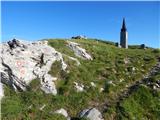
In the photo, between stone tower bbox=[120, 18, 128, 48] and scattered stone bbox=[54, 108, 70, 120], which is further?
stone tower bbox=[120, 18, 128, 48]

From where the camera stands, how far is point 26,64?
138 feet

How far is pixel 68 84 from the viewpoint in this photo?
135ft

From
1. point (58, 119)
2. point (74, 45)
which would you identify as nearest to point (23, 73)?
point (58, 119)

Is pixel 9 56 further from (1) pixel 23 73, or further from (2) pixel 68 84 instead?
(2) pixel 68 84

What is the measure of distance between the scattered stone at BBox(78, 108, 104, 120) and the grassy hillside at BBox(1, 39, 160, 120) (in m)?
0.70

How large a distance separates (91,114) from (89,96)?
4356mm

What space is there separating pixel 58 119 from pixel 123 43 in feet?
142

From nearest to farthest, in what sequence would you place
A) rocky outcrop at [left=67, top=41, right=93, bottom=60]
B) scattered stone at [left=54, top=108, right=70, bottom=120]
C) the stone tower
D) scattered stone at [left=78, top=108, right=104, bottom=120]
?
scattered stone at [left=78, top=108, right=104, bottom=120] < scattered stone at [left=54, top=108, right=70, bottom=120] < rocky outcrop at [left=67, top=41, right=93, bottom=60] < the stone tower

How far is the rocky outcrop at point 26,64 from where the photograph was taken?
129 feet

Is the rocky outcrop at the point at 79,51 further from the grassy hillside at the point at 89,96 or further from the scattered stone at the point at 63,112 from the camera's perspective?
the scattered stone at the point at 63,112

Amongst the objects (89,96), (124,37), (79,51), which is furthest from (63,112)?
(124,37)

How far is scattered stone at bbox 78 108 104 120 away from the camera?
35188mm

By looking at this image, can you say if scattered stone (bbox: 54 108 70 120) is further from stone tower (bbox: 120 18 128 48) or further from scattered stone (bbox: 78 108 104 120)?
stone tower (bbox: 120 18 128 48)

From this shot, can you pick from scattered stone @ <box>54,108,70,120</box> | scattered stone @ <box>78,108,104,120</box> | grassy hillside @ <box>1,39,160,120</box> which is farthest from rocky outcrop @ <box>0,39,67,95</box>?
scattered stone @ <box>78,108,104,120</box>
